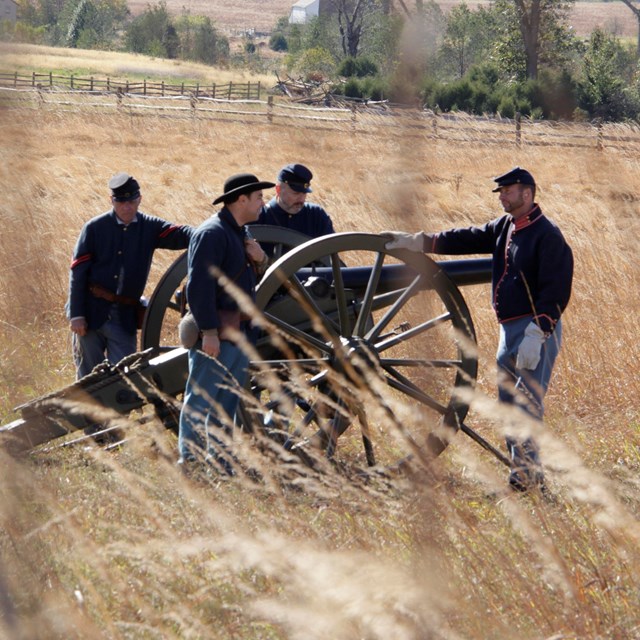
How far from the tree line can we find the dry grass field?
17cm

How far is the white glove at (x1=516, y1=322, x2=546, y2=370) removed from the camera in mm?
4547

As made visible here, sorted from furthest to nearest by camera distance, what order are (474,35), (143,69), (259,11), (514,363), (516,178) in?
(259,11), (143,69), (474,35), (514,363), (516,178)

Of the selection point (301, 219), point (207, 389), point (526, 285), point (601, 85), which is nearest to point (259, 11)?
point (601, 85)

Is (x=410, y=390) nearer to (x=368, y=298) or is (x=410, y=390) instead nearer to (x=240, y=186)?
(x=368, y=298)

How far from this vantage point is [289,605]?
2.51 m

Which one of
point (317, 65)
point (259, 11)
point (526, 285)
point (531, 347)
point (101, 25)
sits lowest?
point (531, 347)

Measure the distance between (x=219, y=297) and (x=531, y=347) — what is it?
4.59ft

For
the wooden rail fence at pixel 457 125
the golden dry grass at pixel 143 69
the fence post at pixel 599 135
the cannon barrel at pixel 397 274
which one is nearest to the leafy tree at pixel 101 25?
the golden dry grass at pixel 143 69

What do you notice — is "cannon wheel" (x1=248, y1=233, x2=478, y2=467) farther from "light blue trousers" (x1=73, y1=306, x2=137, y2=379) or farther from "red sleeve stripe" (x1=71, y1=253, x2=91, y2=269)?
"red sleeve stripe" (x1=71, y1=253, x2=91, y2=269)

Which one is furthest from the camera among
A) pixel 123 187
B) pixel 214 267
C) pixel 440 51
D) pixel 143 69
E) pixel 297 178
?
pixel 143 69

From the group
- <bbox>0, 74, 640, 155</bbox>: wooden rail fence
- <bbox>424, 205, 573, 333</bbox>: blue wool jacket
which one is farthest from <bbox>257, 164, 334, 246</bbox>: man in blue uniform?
<bbox>0, 74, 640, 155</bbox>: wooden rail fence

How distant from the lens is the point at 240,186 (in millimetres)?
4609

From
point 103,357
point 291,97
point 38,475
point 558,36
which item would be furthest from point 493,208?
point 291,97

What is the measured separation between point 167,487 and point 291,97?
161ft
